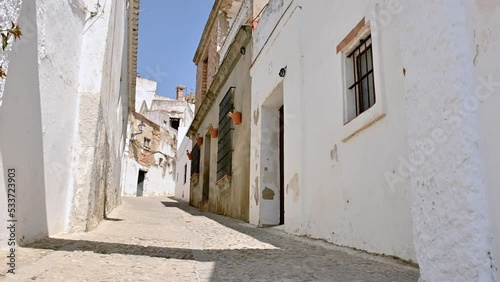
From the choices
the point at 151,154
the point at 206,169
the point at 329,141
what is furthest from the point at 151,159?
the point at 329,141

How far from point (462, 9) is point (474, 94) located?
35 cm

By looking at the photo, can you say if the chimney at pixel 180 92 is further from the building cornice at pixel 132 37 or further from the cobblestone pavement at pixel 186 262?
the cobblestone pavement at pixel 186 262

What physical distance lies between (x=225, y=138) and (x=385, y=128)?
5.94 metres

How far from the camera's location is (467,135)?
4.78 feet

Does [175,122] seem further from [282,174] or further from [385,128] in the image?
[385,128]

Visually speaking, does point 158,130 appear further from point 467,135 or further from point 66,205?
point 467,135

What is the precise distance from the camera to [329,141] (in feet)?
12.6

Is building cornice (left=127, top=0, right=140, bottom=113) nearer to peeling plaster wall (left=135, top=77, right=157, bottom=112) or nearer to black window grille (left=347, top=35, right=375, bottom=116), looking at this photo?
black window grille (left=347, top=35, right=375, bottom=116)

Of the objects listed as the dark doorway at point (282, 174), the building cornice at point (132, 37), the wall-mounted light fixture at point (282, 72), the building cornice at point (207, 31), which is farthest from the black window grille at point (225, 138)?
the building cornice at point (207, 31)

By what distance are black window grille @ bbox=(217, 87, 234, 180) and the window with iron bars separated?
4.69 metres

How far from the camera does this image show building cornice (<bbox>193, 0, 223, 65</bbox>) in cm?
1150

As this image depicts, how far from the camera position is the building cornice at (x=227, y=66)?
297 inches

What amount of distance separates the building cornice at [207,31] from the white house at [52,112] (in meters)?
7.91

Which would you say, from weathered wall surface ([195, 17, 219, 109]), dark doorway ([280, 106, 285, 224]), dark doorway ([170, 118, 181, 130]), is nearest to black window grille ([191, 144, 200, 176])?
weathered wall surface ([195, 17, 219, 109])
